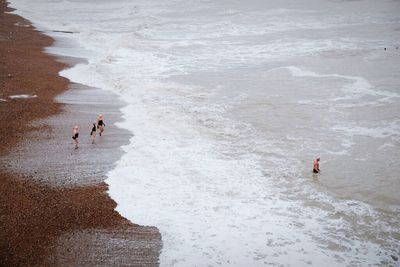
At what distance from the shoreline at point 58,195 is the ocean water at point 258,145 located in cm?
69

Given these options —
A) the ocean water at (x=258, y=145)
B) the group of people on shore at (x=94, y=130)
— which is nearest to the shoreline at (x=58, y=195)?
the group of people on shore at (x=94, y=130)

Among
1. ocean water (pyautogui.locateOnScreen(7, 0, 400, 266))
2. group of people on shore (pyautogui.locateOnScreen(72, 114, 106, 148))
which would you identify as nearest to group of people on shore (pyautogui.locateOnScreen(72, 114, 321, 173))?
group of people on shore (pyautogui.locateOnScreen(72, 114, 106, 148))

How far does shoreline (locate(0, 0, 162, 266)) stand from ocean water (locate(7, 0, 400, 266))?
2.27 ft

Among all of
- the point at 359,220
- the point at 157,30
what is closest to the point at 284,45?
the point at 157,30

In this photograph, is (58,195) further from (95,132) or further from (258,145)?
(258,145)

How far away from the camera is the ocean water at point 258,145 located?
11.3 m

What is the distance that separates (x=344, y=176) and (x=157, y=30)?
152 feet

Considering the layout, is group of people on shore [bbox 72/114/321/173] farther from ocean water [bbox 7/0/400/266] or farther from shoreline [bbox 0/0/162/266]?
ocean water [bbox 7/0/400/266]

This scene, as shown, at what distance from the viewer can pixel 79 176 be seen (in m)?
14.1

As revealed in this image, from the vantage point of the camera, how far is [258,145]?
1792 cm

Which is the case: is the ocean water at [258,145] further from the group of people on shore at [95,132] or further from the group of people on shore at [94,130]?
the group of people on shore at [94,130]

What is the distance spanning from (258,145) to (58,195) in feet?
30.2

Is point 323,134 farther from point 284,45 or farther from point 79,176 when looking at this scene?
point 284,45

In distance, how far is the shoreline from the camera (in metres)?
10.2
